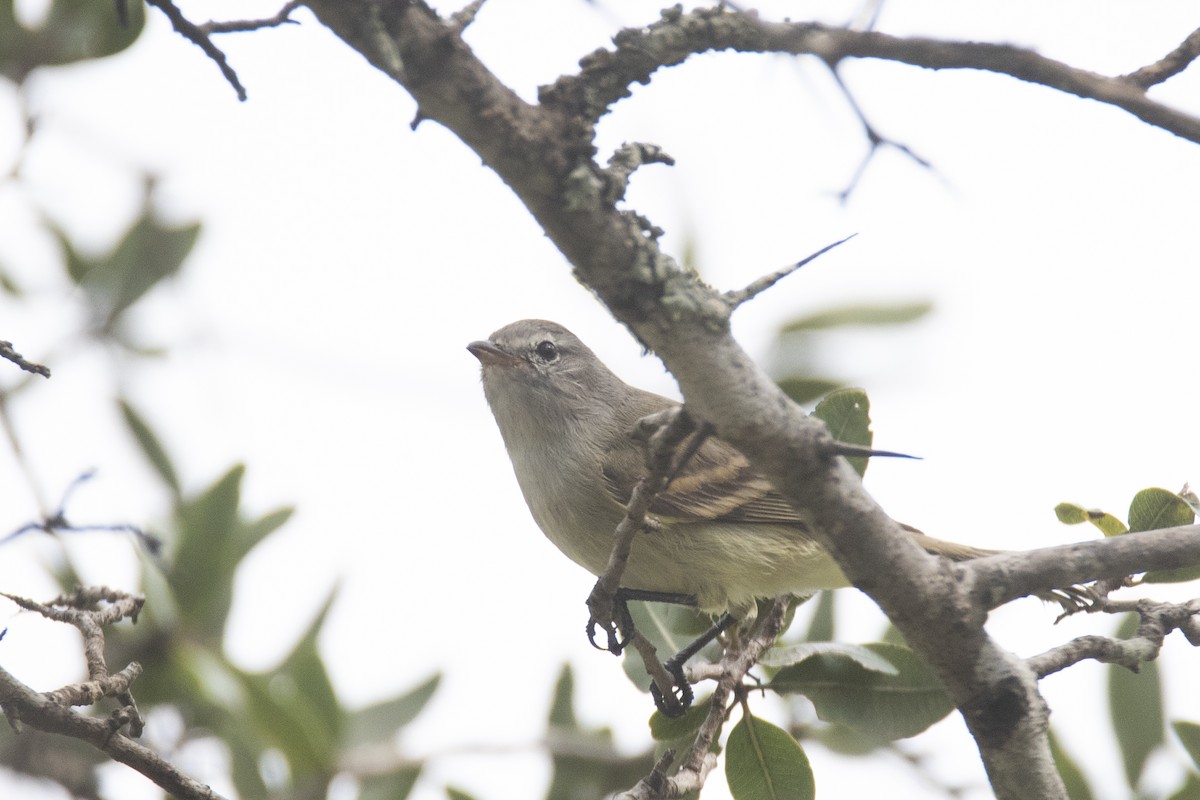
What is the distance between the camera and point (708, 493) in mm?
4598

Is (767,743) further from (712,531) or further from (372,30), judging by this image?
(372,30)

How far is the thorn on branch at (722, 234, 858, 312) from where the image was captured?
7.20 feet

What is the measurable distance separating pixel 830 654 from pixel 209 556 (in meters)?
2.29

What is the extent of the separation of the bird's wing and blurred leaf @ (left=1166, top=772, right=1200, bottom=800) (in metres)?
1.58

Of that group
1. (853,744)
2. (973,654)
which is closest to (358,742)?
(853,744)

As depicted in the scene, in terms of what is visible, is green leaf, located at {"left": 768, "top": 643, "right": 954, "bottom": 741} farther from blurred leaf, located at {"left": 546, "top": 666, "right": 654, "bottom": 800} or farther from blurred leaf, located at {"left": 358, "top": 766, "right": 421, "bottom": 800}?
blurred leaf, located at {"left": 358, "top": 766, "right": 421, "bottom": 800}

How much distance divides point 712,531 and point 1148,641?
183 centimetres

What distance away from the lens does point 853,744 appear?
432 centimetres

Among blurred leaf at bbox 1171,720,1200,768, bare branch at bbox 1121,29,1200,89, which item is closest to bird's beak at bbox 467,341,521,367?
blurred leaf at bbox 1171,720,1200,768

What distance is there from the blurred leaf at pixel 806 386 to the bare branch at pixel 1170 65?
2.54 meters

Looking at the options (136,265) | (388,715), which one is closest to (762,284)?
(388,715)

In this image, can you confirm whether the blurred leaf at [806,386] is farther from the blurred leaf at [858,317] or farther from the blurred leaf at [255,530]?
the blurred leaf at [255,530]

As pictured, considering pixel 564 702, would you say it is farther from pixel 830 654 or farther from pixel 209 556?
pixel 209 556

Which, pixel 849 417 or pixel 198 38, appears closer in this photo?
pixel 198 38
